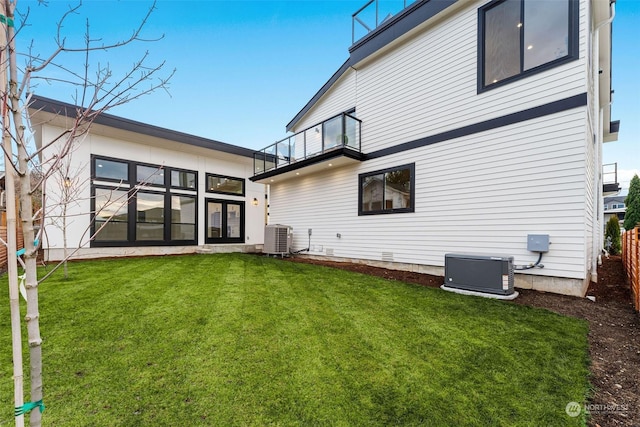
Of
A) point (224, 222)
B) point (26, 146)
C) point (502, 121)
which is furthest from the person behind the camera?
point (224, 222)

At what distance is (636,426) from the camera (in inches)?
77.3

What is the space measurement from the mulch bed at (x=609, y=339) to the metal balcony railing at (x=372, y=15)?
306 inches

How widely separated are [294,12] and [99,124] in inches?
354

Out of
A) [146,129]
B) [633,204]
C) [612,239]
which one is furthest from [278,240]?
[633,204]

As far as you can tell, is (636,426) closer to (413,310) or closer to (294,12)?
(413,310)

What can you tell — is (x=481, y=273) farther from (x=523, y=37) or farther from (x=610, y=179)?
(x=610, y=179)

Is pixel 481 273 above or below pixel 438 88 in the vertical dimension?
below

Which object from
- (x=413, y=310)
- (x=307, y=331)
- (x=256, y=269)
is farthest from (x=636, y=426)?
(x=256, y=269)

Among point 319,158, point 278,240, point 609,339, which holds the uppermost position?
point 319,158

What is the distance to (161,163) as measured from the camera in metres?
11.3

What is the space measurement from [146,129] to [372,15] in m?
8.75

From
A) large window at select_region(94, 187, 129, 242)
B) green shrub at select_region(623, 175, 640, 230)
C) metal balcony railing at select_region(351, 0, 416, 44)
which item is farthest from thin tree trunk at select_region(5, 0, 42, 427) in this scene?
green shrub at select_region(623, 175, 640, 230)

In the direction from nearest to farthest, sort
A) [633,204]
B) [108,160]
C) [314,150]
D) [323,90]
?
[314,150]
[108,160]
[323,90]
[633,204]

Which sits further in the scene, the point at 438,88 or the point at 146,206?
the point at 146,206
